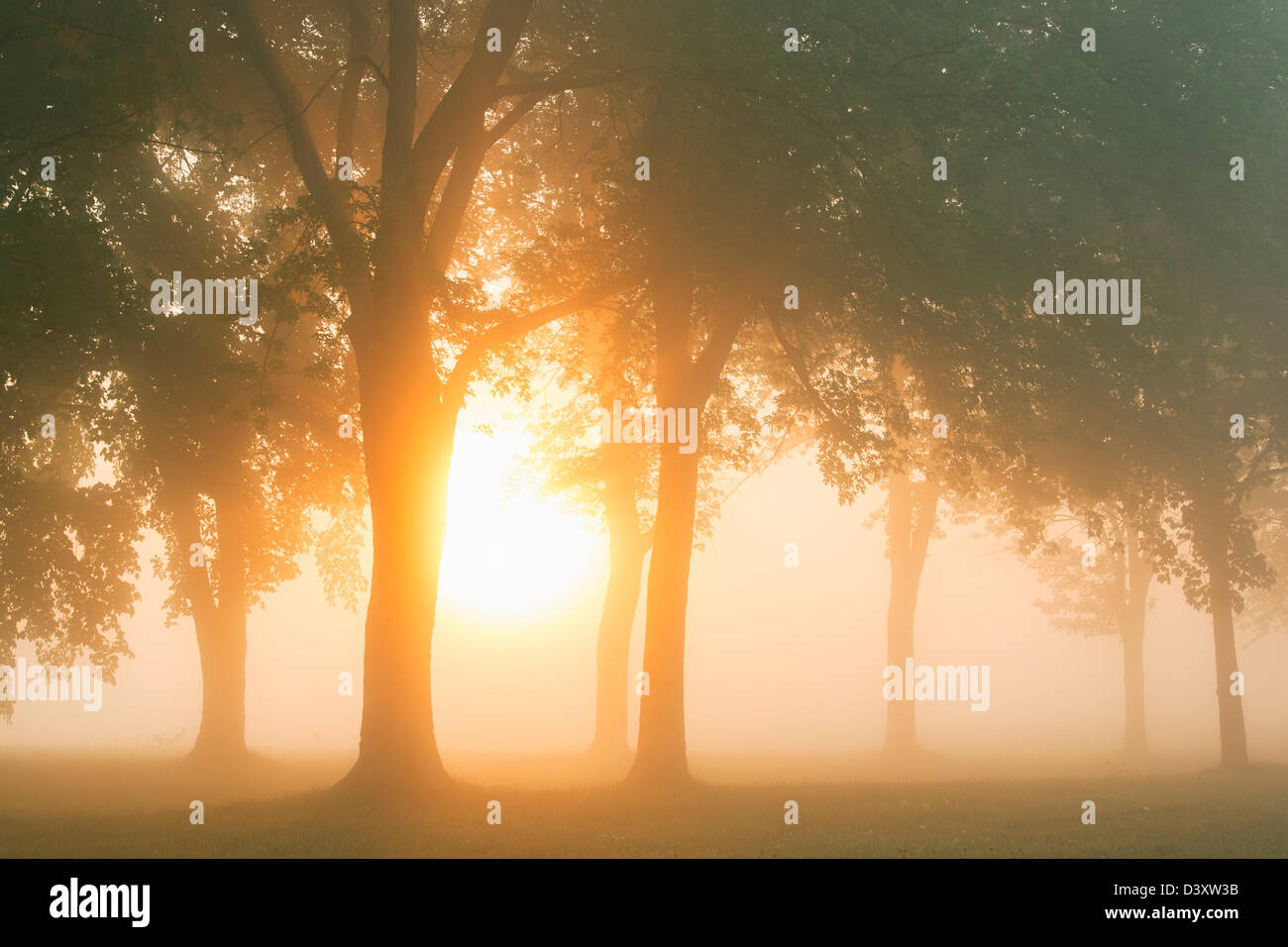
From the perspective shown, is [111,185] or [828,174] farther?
[111,185]

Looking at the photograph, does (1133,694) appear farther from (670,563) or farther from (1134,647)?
(670,563)

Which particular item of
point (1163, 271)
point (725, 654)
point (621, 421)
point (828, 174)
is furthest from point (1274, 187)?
point (725, 654)

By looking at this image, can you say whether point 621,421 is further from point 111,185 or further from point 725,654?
point 725,654

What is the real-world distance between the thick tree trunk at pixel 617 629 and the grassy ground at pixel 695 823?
1025 cm

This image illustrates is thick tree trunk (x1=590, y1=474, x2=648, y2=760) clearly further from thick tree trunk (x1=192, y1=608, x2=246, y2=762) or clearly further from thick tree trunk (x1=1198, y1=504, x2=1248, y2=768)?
thick tree trunk (x1=1198, y1=504, x2=1248, y2=768)

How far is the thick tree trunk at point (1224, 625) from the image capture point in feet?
88.5

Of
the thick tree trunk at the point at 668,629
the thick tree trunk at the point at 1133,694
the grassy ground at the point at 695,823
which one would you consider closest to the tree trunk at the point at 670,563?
the thick tree trunk at the point at 668,629

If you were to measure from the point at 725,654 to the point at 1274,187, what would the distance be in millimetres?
76841

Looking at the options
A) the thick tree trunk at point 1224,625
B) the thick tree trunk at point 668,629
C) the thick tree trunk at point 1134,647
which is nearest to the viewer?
the thick tree trunk at point 668,629

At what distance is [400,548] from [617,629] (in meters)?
15.1

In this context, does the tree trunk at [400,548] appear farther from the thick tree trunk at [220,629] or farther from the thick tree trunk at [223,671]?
the thick tree trunk at [223,671]

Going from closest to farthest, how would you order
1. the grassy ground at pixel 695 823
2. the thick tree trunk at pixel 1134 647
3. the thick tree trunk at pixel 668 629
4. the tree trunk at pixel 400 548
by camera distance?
1. the grassy ground at pixel 695 823
2. the tree trunk at pixel 400 548
3. the thick tree trunk at pixel 668 629
4. the thick tree trunk at pixel 1134 647
